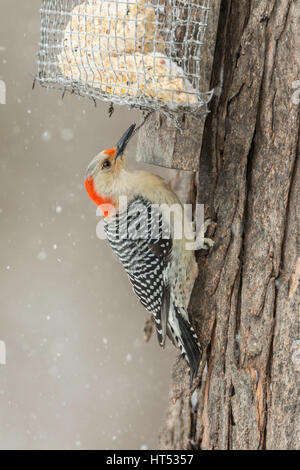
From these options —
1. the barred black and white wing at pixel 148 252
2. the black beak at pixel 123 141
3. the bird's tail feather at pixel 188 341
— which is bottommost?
the bird's tail feather at pixel 188 341

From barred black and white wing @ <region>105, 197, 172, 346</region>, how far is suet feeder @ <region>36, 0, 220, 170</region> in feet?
1.74

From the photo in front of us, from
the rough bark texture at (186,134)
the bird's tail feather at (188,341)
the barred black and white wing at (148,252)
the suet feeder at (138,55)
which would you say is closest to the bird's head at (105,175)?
the barred black and white wing at (148,252)

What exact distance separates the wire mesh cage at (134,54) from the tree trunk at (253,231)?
29 centimetres

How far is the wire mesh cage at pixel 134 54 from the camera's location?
2297mm

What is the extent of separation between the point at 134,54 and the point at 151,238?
0.96 m

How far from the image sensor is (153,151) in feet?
9.18

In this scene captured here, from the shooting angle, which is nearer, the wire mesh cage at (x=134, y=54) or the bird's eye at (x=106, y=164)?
the wire mesh cage at (x=134, y=54)

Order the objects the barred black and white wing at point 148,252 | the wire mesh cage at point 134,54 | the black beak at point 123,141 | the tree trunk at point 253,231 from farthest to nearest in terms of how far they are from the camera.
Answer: the barred black and white wing at point 148,252 < the black beak at point 123,141 < the tree trunk at point 253,231 < the wire mesh cage at point 134,54

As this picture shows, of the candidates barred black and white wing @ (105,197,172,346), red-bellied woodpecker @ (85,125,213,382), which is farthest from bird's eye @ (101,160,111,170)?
barred black and white wing @ (105,197,172,346)

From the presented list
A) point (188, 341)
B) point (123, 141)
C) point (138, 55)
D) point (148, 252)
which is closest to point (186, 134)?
point (123, 141)

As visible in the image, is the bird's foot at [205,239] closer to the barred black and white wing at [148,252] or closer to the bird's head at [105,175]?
the barred black and white wing at [148,252]

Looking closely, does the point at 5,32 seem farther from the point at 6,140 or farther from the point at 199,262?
the point at 199,262

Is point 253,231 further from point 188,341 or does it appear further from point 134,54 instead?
point 134,54
